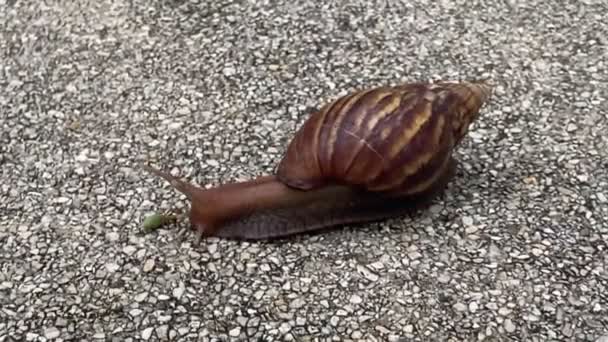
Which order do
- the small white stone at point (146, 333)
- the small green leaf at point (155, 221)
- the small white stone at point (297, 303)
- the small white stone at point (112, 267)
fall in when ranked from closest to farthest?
the small white stone at point (146, 333) → the small white stone at point (297, 303) → the small white stone at point (112, 267) → the small green leaf at point (155, 221)

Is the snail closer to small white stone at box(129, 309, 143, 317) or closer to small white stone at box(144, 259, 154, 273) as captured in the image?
small white stone at box(144, 259, 154, 273)

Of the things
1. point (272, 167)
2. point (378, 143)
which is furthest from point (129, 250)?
point (378, 143)

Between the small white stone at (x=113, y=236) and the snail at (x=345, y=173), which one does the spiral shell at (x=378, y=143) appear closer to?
the snail at (x=345, y=173)

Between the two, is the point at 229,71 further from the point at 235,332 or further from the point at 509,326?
the point at 509,326

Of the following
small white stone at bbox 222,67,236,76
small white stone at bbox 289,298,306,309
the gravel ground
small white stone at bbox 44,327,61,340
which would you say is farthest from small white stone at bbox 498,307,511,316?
small white stone at bbox 222,67,236,76

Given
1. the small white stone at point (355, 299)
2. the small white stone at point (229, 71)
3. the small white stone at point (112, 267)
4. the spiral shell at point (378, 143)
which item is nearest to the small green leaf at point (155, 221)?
the small white stone at point (112, 267)
